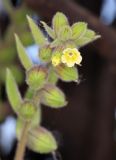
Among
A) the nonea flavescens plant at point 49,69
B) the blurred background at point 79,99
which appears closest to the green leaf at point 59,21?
the nonea flavescens plant at point 49,69

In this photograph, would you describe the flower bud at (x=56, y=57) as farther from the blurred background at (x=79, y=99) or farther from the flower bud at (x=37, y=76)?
the blurred background at (x=79, y=99)

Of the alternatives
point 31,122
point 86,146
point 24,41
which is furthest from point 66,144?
point 31,122

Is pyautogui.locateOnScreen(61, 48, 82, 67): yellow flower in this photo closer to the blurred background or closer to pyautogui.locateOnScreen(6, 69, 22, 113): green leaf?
pyautogui.locateOnScreen(6, 69, 22, 113): green leaf

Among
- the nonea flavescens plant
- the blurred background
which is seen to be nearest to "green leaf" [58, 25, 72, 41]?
the nonea flavescens plant

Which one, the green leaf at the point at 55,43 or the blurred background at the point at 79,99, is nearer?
the green leaf at the point at 55,43

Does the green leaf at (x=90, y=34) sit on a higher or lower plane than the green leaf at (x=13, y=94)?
higher

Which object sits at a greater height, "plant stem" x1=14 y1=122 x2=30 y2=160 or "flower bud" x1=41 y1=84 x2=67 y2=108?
"flower bud" x1=41 y1=84 x2=67 y2=108

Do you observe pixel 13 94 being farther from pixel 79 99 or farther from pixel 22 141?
pixel 79 99
